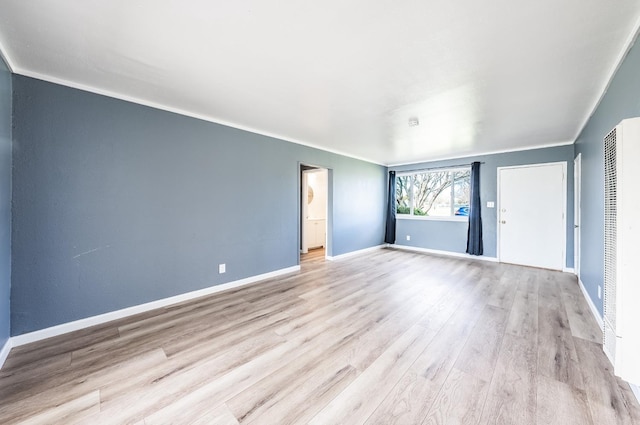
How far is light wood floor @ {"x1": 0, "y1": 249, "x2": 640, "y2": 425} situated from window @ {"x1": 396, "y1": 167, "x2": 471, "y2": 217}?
3012 mm

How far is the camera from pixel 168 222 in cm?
292

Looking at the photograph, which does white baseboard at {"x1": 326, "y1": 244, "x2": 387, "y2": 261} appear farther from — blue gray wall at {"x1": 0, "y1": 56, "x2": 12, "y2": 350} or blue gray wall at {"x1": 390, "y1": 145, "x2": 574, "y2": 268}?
blue gray wall at {"x1": 0, "y1": 56, "x2": 12, "y2": 350}

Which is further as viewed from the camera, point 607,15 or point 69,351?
point 69,351

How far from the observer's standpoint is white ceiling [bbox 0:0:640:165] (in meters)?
1.46

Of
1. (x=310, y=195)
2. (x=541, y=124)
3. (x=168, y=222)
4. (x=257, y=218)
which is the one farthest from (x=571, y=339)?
(x=310, y=195)

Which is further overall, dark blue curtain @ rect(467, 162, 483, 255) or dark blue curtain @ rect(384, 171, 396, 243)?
dark blue curtain @ rect(384, 171, 396, 243)

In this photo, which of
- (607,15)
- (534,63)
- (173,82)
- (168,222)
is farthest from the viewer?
(168,222)

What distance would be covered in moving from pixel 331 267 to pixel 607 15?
424cm

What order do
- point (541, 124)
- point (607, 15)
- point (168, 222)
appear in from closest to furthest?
point (607, 15)
point (168, 222)
point (541, 124)

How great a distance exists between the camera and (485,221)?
5.28 metres

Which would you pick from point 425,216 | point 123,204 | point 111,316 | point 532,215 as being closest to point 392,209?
point 425,216

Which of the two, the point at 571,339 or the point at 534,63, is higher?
the point at 534,63

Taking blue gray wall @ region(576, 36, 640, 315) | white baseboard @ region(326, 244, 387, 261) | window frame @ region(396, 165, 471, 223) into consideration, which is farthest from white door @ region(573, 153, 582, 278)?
white baseboard @ region(326, 244, 387, 261)

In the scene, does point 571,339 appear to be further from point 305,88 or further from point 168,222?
point 168,222
